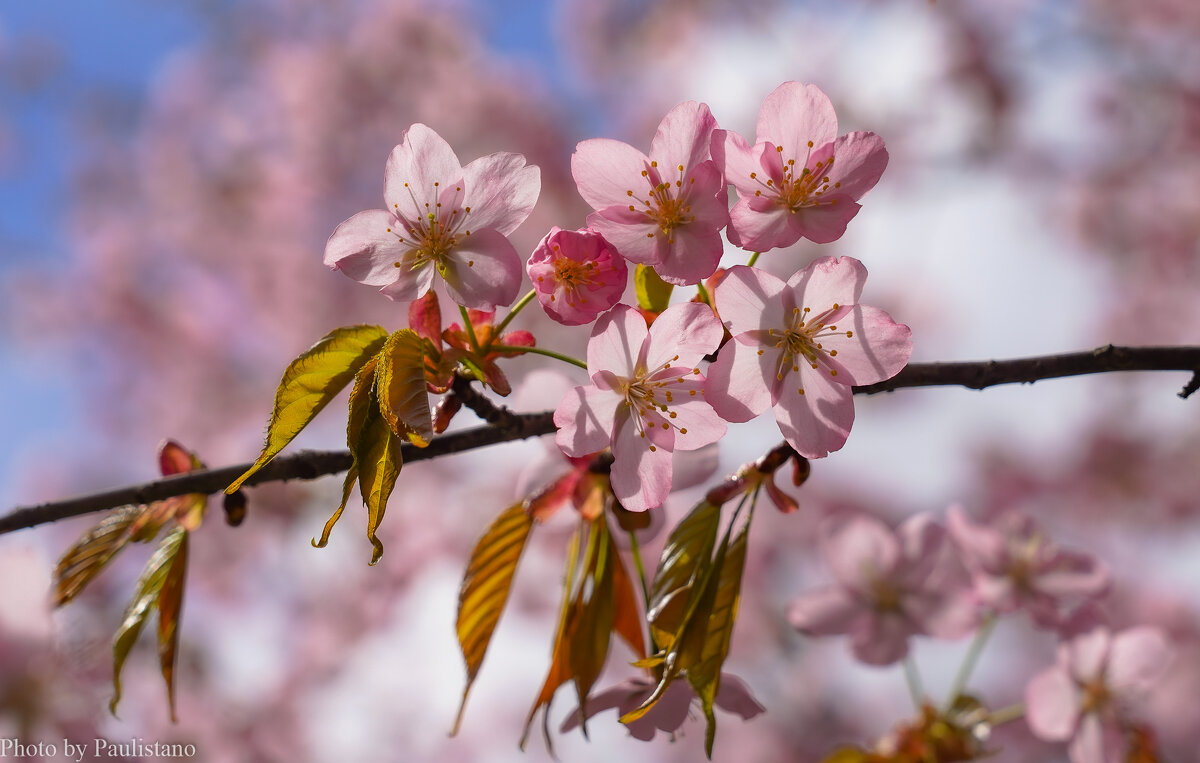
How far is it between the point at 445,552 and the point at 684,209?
4.76 meters

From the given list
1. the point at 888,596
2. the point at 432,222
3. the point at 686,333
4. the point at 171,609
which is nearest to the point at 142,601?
the point at 171,609

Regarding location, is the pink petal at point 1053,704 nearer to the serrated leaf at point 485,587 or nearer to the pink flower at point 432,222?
the serrated leaf at point 485,587

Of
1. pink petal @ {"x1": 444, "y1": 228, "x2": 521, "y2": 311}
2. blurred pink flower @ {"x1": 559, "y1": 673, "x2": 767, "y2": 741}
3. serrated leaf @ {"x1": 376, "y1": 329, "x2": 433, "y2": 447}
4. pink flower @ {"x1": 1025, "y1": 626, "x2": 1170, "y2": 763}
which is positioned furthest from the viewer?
pink flower @ {"x1": 1025, "y1": 626, "x2": 1170, "y2": 763}

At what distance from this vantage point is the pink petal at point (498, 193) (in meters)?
0.63

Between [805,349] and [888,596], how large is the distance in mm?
736

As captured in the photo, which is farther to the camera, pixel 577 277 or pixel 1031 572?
pixel 1031 572

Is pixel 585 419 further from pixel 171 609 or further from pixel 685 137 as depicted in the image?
pixel 171 609

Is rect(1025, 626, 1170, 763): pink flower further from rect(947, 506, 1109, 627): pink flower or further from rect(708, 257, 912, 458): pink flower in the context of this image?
rect(708, 257, 912, 458): pink flower

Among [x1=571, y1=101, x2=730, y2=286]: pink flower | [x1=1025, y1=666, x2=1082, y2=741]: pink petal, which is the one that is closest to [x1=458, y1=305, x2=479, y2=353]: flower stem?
[x1=571, y1=101, x2=730, y2=286]: pink flower

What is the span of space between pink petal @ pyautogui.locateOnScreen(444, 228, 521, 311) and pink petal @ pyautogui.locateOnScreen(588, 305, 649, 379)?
0.07 m

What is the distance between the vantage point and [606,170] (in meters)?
0.62

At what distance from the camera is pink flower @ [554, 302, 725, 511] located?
0.59 m

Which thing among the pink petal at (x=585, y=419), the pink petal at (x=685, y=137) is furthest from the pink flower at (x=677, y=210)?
the pink petal at (x=585, y=419)

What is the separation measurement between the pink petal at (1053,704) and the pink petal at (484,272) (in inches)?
39.1
